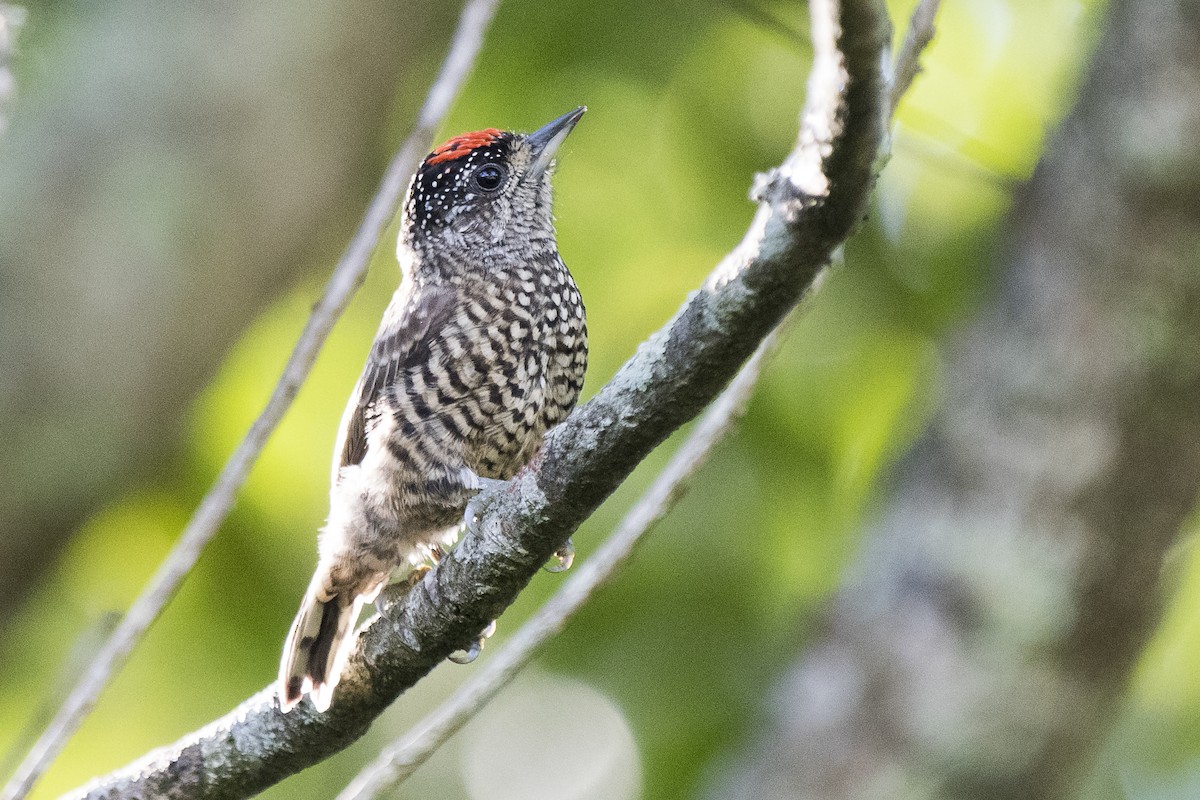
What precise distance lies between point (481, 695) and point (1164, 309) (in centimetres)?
229

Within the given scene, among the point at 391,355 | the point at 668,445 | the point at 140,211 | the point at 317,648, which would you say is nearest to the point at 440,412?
the point at 391,355

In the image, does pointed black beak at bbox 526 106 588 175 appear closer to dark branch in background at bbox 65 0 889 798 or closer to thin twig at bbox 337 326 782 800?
thin twig at bbox 337 326 782 800

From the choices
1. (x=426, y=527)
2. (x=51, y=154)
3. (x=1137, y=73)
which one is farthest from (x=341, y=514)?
(x=1137, y=73)

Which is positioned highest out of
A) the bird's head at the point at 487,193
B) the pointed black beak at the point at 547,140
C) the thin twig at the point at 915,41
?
the thin twig at the point at 915,41

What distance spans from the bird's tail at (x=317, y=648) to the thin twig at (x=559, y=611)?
9.1 inches

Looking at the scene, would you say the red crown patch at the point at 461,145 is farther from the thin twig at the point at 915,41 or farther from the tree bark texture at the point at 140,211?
the thin twig at the point at 915,41

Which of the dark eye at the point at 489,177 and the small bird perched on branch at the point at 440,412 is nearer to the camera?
the small bird perched on branch at the point at 440,412

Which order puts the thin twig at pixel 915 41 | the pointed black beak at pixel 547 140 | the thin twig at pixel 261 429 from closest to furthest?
the thin twig at pixel 915 41, the thin twig at pixel 261 429, the pointed black beak at pixel 547 140

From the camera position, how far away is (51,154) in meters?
4.06

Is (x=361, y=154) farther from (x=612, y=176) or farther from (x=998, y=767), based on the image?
(x=998, y=767)

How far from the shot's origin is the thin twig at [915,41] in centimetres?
222

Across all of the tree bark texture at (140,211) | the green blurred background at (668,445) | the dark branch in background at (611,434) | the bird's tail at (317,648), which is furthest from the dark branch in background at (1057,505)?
the tree bark texture at (140,211)

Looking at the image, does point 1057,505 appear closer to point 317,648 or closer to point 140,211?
point 317,648

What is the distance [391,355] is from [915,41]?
1846mm
